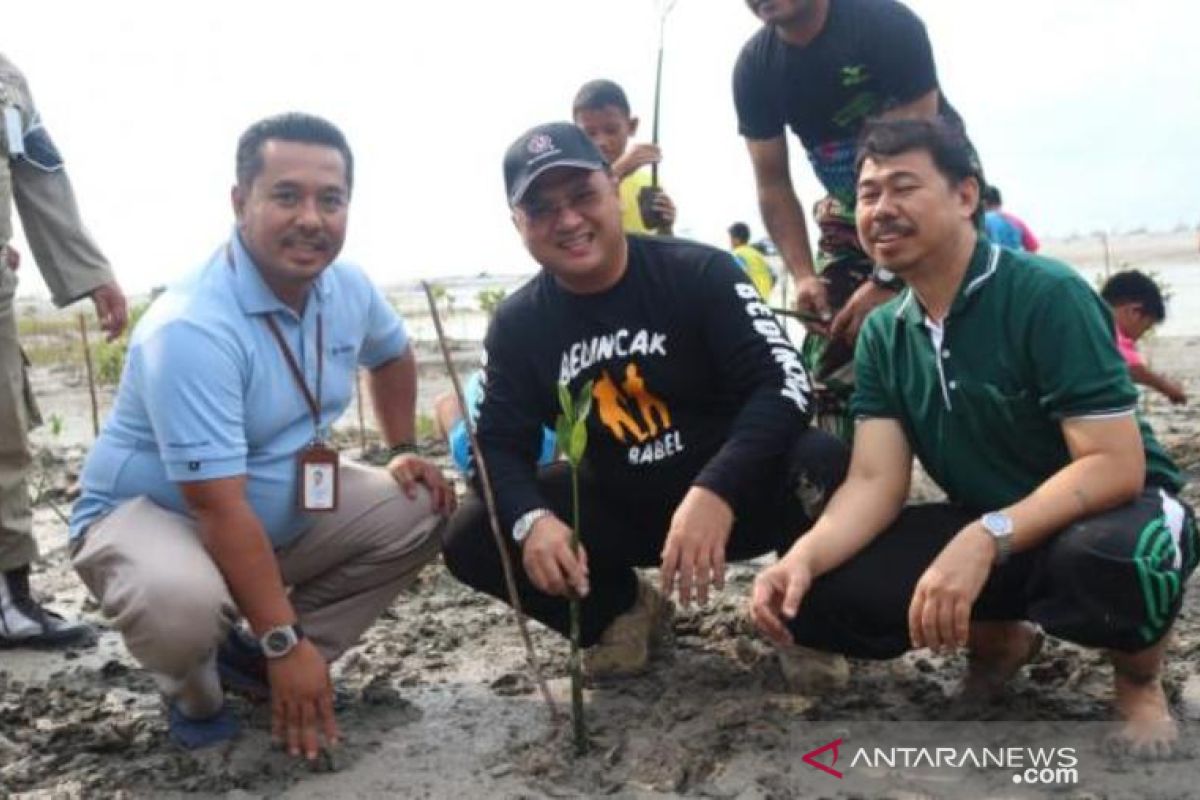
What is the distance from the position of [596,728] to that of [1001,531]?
975mm

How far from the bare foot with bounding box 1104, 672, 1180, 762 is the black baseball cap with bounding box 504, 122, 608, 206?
5.08 ft

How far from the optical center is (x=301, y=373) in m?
2.70

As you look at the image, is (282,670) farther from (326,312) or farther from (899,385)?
(899,385)

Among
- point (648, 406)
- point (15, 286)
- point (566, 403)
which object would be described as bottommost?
point (648, 406)

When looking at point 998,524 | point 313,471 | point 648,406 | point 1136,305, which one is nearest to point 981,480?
point 998,524

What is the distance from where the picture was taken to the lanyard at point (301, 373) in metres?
2.65

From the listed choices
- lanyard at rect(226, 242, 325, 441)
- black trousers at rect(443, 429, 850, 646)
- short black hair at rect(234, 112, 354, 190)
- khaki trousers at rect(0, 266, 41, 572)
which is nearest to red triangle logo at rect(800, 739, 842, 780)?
black trousers at rect(443, 429, 850, 646)

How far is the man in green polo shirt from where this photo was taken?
2178mm

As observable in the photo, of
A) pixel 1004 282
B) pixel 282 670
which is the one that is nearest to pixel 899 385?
pixel 1004 282

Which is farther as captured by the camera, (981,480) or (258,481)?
(258,481)

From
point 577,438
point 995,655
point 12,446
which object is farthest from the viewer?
point 12,446

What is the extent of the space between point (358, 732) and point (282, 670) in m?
0.34

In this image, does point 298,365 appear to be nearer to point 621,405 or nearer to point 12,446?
point 621,405

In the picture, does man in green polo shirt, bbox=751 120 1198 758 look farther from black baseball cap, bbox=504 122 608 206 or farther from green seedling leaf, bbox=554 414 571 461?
black baseball cap, bbox=504 122 608 206
